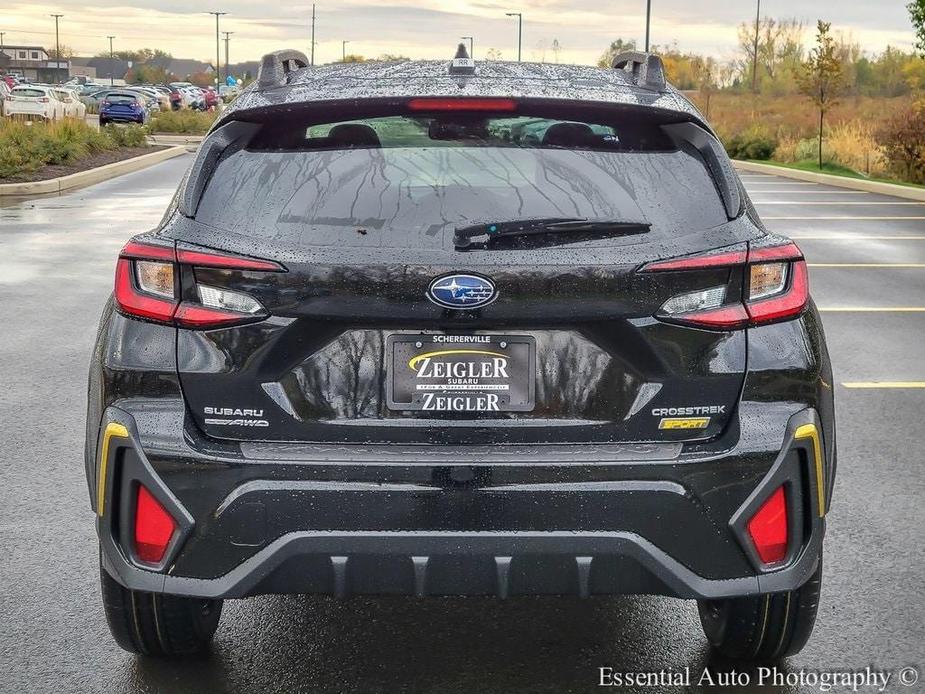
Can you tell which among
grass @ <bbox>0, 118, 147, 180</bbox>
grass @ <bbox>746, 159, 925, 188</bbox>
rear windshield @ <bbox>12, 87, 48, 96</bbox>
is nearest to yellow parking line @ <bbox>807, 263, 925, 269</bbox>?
grass @ <bbox>746, 159, 925, 188</bbox>

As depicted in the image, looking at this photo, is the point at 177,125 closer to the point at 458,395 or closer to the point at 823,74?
the point at 823,74

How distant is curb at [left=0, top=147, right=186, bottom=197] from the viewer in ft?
76.2

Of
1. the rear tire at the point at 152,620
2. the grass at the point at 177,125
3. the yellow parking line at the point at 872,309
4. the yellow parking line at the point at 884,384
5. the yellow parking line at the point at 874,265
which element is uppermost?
the rear tire at the point at 152,620

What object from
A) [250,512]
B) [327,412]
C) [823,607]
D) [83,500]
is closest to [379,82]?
[327,412]

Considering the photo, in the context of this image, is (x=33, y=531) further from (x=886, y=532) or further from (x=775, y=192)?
(x=775, y=192)

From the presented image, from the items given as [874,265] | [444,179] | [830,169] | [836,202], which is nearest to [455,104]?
[444,179]

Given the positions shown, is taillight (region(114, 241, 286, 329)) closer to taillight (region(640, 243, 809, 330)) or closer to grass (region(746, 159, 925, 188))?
taillight (region(640, 243, 809, 330))

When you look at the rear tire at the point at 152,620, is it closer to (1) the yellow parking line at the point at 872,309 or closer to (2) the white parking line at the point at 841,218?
(1) the yellow parking line at the point at 872,309

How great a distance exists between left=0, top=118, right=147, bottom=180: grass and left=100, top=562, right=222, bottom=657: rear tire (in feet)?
72.2

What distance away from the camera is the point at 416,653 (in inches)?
155

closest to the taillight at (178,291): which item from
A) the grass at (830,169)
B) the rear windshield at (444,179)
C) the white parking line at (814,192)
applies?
the rear windshield at (444,179)

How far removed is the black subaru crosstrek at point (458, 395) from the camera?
315cm

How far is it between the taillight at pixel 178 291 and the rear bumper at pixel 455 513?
0.26 meters

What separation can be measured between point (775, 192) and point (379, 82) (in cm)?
2473
